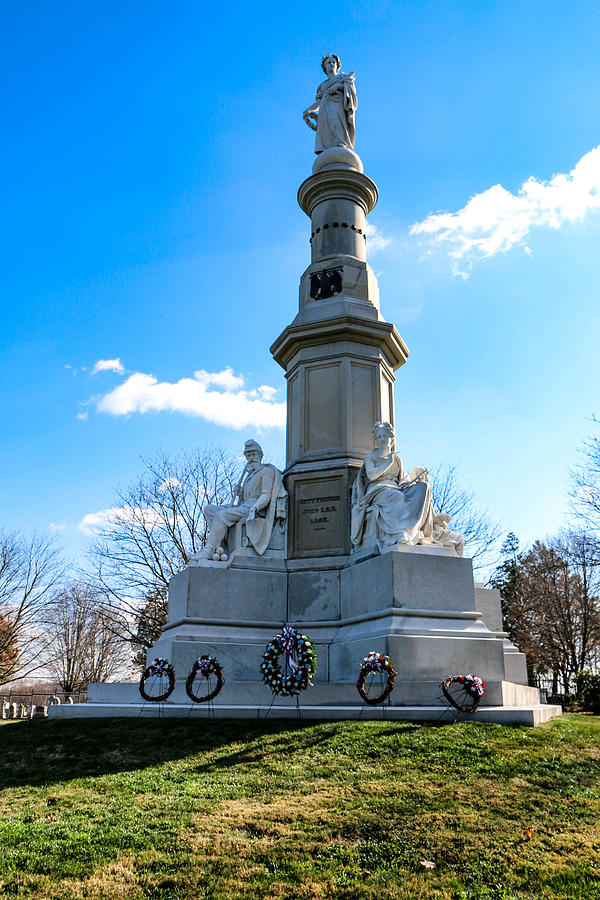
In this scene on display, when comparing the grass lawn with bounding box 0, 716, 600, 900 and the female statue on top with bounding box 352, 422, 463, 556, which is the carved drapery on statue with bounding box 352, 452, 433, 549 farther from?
the grass lawn with bounding box 0, 716, 600, 900

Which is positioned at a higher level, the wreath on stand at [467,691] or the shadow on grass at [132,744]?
the wreath on stand at [467,691]

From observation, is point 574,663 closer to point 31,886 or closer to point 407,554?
point 407,554

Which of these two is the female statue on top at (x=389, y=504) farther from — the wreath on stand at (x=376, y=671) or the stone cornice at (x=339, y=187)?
the stone cornice at (x=339, y=187)

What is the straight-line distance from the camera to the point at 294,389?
53.2 ft

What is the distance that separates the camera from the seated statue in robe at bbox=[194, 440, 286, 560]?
14.0m

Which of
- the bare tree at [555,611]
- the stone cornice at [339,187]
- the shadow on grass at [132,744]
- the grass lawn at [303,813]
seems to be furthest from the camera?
the bare tree at [555,611]

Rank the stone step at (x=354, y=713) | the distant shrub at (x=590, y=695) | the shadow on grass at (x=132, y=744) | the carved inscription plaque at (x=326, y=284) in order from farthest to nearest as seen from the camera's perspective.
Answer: the distant shrub at (x=590, y=695), the carved inscription plaque at (x=326, y=284), the stone step at (x=354, y=713), the shadow on grass at (x=132, y=744)

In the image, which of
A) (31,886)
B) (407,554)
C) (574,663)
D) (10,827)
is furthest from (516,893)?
(574,663)

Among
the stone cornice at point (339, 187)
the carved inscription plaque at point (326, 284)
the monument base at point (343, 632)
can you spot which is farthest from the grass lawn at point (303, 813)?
the stone cornice at point (339, 187)

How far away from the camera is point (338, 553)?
13.9 m

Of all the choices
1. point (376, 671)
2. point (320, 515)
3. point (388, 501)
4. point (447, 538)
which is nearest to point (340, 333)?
point (320, 515)

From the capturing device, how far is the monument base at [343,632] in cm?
1000

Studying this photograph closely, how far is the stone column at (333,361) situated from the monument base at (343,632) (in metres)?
1.05

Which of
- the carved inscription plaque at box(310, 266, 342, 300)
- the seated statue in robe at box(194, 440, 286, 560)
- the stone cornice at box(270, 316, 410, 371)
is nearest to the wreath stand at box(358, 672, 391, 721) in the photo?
the seated statue in robe at box(194, 440, 286, 560)
